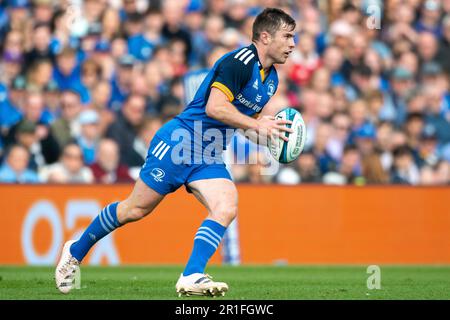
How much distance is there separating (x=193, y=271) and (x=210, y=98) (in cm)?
146

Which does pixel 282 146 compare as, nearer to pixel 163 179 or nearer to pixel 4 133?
pixel 163 179

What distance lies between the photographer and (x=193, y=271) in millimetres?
8453

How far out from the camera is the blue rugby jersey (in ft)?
28.6

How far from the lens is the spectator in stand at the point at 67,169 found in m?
14.8

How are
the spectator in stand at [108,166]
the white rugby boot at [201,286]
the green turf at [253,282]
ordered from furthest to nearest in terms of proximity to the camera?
the spectator in stand at [108,166] → the green turf at [253,282] → the white rugby boot at [201,286]

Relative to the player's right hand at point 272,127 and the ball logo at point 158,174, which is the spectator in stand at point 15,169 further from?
the player's right hand at point 272,127

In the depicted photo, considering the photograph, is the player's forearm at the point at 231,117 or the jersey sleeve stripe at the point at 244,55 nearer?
the player's forearm at the point at 231,117

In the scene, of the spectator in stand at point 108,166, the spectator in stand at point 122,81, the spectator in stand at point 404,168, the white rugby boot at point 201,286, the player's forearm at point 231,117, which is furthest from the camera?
the spectator in stand at point 404,168

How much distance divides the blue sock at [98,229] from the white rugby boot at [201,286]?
1.12 meters

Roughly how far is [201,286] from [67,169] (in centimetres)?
691

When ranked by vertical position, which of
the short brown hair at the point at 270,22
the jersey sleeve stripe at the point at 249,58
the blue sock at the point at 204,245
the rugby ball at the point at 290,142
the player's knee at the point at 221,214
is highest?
the short brown hair at the point at 270,22

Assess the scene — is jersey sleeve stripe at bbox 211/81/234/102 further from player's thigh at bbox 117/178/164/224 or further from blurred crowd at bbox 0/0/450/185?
blurred crowd at bbox 0/0/450/185

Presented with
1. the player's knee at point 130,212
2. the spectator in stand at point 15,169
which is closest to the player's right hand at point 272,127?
the player's knee at point 130,212
